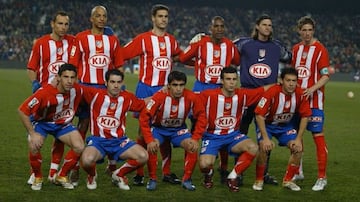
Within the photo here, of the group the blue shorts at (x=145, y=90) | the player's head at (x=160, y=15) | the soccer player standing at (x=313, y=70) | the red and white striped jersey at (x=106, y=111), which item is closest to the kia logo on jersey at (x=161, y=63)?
the blue shorts at (x=145, y=90)

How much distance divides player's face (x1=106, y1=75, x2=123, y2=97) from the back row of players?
2 cm

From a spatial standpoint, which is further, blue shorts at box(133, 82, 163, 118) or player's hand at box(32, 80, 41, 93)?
blue shorts at box(133, 82, 163, 118)

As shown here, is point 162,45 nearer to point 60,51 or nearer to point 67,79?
point 60,51

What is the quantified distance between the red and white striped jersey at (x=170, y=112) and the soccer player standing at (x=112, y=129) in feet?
0.73

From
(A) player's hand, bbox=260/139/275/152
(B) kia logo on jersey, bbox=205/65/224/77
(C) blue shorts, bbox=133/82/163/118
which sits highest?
(B) kia logo on jersey, bbox=205/65/224/77

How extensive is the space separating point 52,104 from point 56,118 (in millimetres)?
216

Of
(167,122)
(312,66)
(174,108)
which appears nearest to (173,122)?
(167,122)

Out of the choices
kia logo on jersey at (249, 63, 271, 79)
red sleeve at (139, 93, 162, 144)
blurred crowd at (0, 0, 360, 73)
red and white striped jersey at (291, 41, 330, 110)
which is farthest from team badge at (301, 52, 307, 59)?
blurred crowd at (0, 0, 360, 73)

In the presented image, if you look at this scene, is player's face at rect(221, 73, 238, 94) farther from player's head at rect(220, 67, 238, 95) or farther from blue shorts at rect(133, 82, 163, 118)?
blue shorts at rect(133, 82, 163, 118)

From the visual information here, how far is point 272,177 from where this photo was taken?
7.70 metres

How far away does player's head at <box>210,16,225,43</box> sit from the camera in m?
7.46

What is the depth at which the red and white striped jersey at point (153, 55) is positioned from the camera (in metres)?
7.72

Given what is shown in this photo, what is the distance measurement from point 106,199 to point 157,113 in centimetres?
127

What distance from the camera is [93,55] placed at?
740cm
